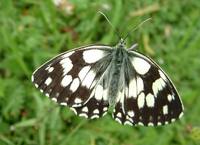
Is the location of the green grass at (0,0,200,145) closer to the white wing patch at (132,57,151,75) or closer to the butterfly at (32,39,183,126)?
the butterfly at (32,39,183,126)

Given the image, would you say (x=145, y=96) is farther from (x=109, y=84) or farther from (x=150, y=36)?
Result: (x=150, y=36)

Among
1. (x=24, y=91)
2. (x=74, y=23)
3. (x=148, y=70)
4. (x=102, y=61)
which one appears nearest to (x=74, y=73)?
(x=102, y=61)

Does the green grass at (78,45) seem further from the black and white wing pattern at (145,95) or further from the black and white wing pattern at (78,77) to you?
the black and white wing pattern at (145,95)

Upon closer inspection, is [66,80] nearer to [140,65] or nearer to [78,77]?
[78,77]

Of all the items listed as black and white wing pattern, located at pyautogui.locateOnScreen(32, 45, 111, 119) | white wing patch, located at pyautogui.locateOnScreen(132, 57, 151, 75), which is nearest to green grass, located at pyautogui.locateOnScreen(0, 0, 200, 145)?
black and white wing pattern, located at pyautogui.locateOnScreen(32, 45, 111, 119)

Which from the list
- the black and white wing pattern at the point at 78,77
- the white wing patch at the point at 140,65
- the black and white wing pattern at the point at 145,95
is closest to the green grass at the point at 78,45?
the black and white wing pattern at the point at 78,77

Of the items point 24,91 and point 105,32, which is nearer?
point 24,91
